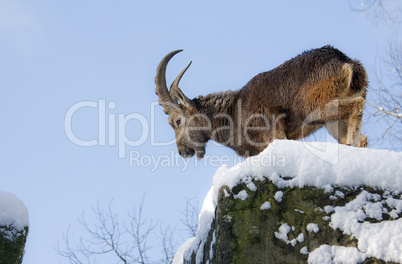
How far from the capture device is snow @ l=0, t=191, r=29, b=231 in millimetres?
5746

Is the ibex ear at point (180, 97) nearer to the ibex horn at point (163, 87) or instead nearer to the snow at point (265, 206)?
the ibex horn at point (163, 87)

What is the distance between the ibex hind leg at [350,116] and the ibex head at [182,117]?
8.61 ft

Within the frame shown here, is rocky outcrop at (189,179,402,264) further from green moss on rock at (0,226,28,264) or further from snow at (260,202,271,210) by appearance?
green moss on rock at (0,226,28,264)

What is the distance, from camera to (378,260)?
13.9 ft

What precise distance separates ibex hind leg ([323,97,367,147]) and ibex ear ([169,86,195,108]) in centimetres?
284

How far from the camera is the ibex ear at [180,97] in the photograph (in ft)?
29.8

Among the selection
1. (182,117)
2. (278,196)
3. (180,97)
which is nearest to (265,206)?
(278,196)

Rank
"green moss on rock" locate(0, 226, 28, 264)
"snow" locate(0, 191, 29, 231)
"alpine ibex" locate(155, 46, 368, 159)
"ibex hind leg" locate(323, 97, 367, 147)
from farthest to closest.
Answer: "alpine ibex" locate(155, 46, 368, 159) < "ibex hind leg" locate(323, 97, 367, 147) < "snow" locate(0, 191, 29, 231) < "green moss on rock" locate(0, 226, 28, 264)

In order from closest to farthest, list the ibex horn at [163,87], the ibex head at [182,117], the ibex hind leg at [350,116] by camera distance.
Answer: the ibex hind leg at [350,116] → the ibex head at [182,117] → the ibex horn at [163,87]

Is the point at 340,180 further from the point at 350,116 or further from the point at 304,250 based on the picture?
the point at 350,116

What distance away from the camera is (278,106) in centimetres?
761

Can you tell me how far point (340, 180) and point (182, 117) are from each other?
15.9ft

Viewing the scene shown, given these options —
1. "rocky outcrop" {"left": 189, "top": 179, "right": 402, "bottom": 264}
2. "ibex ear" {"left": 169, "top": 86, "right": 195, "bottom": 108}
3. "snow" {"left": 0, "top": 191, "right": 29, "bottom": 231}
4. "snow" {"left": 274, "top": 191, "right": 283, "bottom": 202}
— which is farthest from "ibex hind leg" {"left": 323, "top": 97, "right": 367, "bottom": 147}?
"snow" {"left": 0, "top": 191, "right": 29, "bottom": 231}

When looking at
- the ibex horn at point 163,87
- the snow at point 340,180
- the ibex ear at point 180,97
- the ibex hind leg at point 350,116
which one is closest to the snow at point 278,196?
the snow at point 340,180
